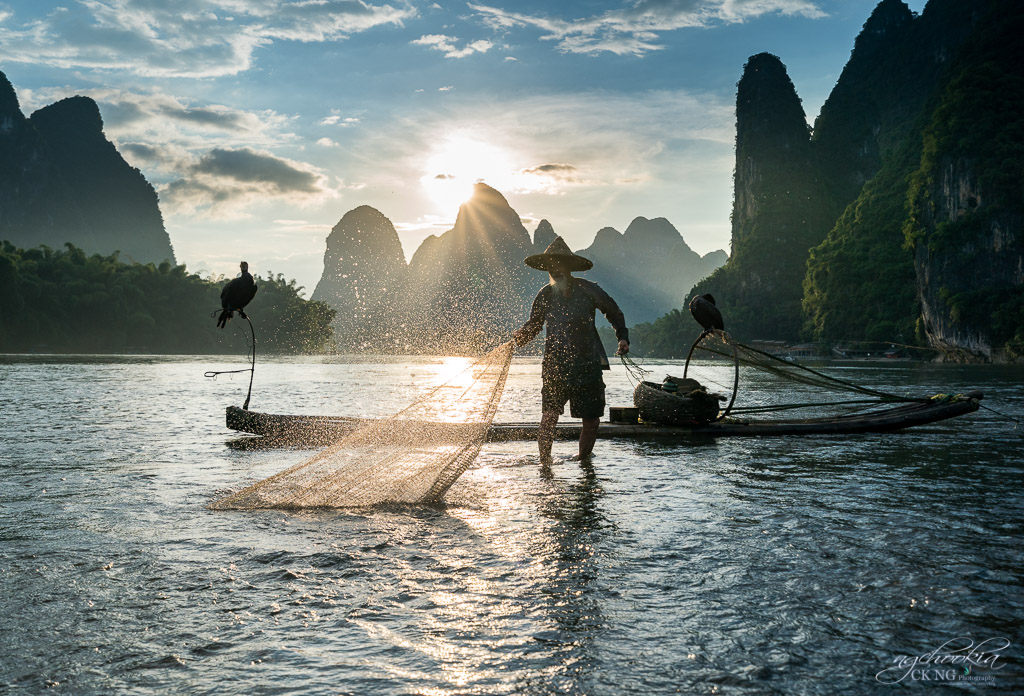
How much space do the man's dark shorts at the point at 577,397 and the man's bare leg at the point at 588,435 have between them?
0.28 metres

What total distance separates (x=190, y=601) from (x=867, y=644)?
9.83 ft

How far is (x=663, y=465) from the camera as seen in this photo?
7883 mm

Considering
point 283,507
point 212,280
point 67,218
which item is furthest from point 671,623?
point 67,218

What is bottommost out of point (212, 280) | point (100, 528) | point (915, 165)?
point (100, 528)

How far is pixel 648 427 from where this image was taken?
10.5 m

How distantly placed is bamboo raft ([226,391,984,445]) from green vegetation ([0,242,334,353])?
6042 centimetres

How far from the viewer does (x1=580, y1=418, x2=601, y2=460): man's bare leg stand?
25.4 ft

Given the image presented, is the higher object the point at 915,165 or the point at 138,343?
the point at 915,165

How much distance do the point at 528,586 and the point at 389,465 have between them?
3.91 meters

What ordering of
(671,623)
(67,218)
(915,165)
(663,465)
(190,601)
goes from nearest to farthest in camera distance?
(671,623), (190,601), (663,465), (915,165), (67,218)

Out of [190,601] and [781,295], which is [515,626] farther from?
[781,295]

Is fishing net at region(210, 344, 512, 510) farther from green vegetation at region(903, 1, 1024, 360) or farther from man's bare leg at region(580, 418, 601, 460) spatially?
green vegetation at region(903, 1, 1024, 360)

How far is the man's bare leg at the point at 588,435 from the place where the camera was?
7752mm

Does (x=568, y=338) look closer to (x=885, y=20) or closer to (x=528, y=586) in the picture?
(x=528, y=586)
